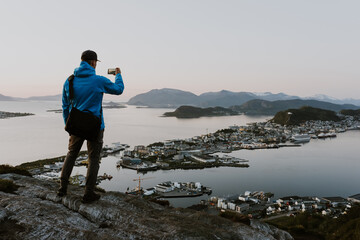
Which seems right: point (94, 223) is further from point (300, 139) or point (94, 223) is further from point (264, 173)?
point (300, 139)

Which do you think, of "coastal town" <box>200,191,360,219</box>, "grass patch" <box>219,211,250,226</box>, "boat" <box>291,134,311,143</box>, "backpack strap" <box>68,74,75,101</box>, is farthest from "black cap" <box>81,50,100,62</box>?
"boat" <box>291,134,311,143</box>

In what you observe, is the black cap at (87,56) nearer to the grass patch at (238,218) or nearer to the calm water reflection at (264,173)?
the grass patch at (238,218)

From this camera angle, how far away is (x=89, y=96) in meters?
2.32

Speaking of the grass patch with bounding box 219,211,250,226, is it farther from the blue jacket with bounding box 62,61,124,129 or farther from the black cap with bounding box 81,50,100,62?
the black cap with bounding box 81,50,100,62

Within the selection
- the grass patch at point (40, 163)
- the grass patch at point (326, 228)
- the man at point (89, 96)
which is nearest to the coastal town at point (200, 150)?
the grass patch at point (40, 163)

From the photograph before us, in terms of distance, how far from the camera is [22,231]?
172 cm

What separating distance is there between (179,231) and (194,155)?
39037 mm

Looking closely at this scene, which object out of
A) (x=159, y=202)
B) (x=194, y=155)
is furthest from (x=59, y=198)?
(x=194, y=155)

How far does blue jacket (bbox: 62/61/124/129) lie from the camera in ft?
7.59

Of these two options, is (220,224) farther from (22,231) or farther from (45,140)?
(45,140)

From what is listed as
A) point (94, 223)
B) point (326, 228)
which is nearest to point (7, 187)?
point (94, 223)

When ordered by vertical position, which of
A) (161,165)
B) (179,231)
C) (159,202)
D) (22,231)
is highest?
(22,231)

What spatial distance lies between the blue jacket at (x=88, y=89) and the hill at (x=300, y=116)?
96.7 meters

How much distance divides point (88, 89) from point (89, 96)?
7 cm
